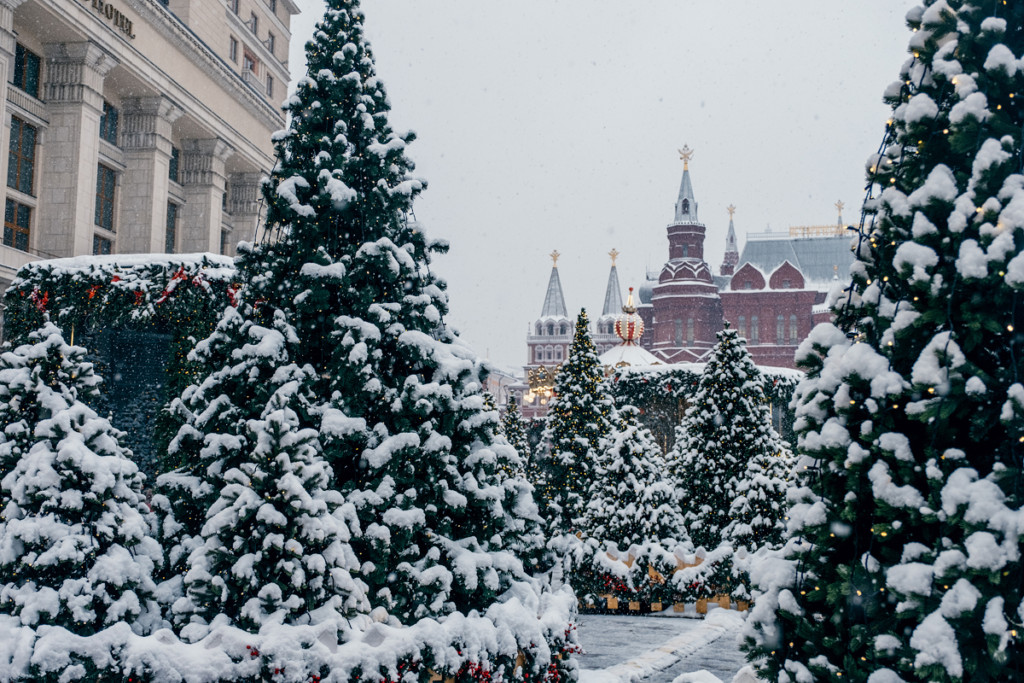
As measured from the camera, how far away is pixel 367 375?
28.4ft

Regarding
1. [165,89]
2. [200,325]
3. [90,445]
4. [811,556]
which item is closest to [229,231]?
[165,89]

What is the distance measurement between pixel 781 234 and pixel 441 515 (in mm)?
74287

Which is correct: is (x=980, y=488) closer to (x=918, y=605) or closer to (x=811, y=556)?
(x=918, y=605)

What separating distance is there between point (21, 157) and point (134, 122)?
193 inches

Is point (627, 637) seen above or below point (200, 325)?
below

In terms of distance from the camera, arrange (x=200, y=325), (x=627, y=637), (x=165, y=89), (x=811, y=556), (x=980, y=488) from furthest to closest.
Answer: (x=165, y=89), (x=627, y=637), (x=200, y=325), (x=811, y=556), (x=980, y=488)

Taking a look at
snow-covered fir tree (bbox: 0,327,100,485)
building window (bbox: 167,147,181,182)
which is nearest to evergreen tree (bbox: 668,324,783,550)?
snow-covered fir tree (bbox: 0,327,100,485)

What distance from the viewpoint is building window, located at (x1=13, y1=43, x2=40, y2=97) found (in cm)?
2462

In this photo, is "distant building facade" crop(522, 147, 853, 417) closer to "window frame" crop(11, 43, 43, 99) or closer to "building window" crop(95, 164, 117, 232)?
"building window" crop(95, 164, 117, 232)

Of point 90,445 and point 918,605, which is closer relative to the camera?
point 918,605

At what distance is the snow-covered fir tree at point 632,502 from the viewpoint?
19.6 m

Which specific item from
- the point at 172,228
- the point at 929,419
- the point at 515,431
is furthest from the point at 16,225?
the point at 929,419

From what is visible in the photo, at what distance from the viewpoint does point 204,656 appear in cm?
726

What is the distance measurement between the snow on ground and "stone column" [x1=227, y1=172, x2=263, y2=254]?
954 inches
